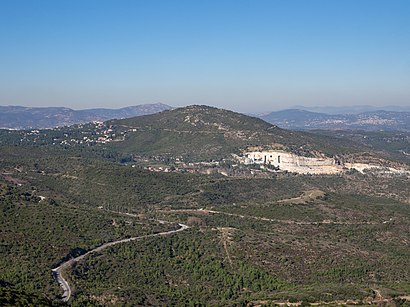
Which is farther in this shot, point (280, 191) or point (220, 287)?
point (280, 191)

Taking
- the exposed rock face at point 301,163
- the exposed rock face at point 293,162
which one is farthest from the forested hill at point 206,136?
the exposed rock face at point 301,163

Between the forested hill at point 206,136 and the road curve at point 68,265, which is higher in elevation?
the forested hill at point 206,136

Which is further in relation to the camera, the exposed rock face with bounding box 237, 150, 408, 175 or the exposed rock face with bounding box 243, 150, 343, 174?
the exposed rock face with bounding box 243, 150, 343, 174

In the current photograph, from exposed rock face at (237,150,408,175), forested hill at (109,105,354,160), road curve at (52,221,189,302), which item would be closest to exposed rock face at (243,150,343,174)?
exposed rock face at (237,150,408,175)

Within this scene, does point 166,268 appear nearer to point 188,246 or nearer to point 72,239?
point 188,246

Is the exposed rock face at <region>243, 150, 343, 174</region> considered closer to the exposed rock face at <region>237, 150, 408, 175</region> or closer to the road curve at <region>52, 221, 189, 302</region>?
the exposed rock face at <region>237, 150, 408, 175</region>

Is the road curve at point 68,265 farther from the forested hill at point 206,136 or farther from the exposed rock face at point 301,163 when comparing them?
the forested hill at point 206,136

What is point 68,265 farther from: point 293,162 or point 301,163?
point 301,163

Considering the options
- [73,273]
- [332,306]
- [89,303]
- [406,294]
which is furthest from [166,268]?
[406,294]

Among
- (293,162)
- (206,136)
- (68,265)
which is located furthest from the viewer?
(206,136)

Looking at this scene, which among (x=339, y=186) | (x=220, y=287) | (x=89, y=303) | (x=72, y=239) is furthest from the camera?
(x=339, y=186)

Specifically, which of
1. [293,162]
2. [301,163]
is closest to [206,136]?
[293,162]
